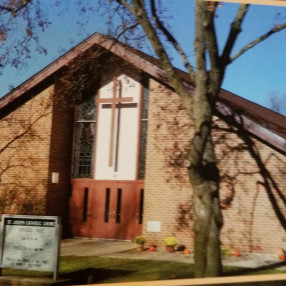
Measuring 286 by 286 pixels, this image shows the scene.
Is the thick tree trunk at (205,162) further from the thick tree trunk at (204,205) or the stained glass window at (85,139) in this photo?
the stained glass window at (85,139)

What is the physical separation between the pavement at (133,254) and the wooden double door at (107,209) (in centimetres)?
41

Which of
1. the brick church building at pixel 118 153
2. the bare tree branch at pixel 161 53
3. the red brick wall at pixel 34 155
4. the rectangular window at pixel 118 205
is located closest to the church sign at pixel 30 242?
the bare tree branch at pixel 161 53

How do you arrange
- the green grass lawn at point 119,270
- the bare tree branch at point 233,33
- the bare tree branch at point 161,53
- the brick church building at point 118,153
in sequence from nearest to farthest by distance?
the green grass lawn at point 119,270, the bare tree branch at point 233,33, the bare tree branch at point 161,53, the brick church building at point 118,153

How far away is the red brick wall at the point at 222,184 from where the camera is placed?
458 inches

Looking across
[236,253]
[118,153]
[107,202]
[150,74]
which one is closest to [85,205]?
[107,202]

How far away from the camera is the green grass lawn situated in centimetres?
816

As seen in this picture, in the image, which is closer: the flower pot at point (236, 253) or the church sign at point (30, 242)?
the church sign at point (30, 242)

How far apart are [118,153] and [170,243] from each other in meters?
3.35

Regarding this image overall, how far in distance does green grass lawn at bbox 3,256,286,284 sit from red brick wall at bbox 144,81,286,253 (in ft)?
7.09

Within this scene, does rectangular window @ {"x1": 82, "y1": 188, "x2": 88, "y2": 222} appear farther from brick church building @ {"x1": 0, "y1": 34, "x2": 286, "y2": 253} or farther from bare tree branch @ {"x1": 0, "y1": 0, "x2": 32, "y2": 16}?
bare tree branch @ {"x1": 0, "y1": 0, "x2": 32, "y2": 16}

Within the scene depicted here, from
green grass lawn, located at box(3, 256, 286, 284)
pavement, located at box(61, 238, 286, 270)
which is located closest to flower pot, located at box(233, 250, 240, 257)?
pavement, located at box(61, 238, 286, 270)

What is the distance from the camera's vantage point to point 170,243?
11.9 m

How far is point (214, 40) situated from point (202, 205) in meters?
2.86

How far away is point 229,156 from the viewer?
12.1 meters
